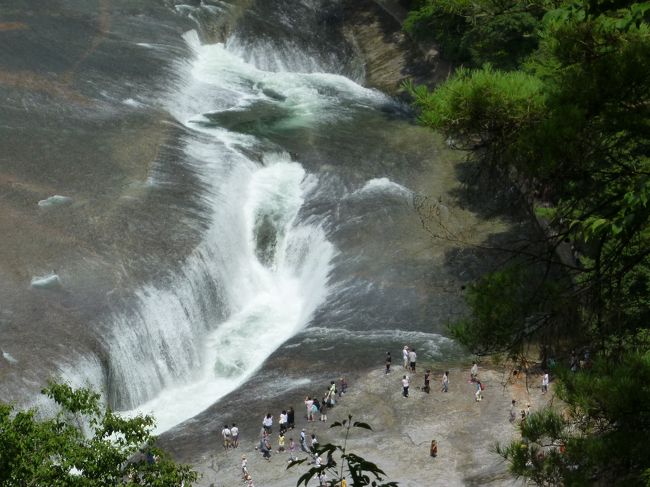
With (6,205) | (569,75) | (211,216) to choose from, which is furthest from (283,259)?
(569,75)

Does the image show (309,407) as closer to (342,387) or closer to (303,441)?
(303,441)

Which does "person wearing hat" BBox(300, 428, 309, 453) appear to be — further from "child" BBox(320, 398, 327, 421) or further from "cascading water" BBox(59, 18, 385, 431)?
"cascading water" BBox(59, 18, 385, 431)

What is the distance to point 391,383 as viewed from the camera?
23922mm

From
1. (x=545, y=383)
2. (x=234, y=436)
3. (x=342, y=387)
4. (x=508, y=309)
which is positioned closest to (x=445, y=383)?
(x=545, y=383)

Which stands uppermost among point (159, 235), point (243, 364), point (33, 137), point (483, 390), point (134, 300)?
point (33, 137)

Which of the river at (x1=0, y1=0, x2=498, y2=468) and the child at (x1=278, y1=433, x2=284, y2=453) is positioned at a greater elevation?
the river at (x1=0, y1=0, x2=498, y2=468)

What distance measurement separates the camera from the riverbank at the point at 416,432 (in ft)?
69.2

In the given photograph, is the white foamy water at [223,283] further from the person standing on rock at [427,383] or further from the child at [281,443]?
the person standing on rock at [427,383]

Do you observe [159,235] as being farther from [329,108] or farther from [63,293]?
[329,108]

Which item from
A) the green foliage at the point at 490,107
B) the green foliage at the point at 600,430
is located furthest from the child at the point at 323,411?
the green foliage at the point at 600,430

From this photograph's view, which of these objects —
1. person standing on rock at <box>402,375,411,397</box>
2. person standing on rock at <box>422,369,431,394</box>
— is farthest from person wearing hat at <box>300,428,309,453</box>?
person standing on rock at <box>422,369,431,394</box>

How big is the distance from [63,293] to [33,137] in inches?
343

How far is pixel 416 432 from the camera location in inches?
886

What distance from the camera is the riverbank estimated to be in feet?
69.2
